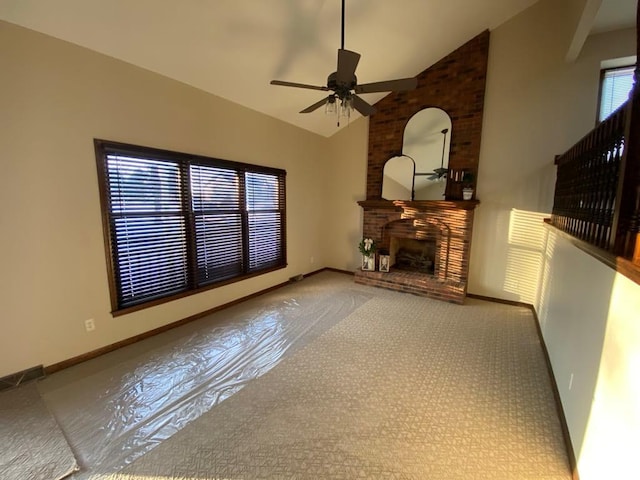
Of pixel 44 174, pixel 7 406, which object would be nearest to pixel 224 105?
pixel 44 174

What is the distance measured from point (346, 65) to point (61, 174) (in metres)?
2.63

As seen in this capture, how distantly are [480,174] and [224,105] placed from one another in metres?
3.89

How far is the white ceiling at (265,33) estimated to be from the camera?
7.53 feet

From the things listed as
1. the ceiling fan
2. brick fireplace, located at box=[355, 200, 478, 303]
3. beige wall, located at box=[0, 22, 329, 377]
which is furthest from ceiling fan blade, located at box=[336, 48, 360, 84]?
brick fireplace, located at box=[355, 200, 478, 303]

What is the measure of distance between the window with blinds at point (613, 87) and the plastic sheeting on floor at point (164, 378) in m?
4.20

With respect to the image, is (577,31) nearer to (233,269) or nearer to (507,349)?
(507,349)

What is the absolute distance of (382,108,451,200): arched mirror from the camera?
4.49 meters

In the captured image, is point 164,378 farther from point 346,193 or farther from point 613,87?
point 613,87

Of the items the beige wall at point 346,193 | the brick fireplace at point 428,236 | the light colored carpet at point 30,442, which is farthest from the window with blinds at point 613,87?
the light colored carpet at point 30,442

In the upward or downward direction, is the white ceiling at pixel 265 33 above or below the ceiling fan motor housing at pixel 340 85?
above

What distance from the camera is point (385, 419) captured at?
6.55 ft

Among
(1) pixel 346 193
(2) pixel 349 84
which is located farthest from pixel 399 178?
(2) pixel 349 84

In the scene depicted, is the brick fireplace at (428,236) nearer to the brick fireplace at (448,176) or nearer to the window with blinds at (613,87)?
the brick fireplace at (448,176)

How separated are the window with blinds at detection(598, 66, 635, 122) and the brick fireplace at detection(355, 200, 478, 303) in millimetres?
1878
